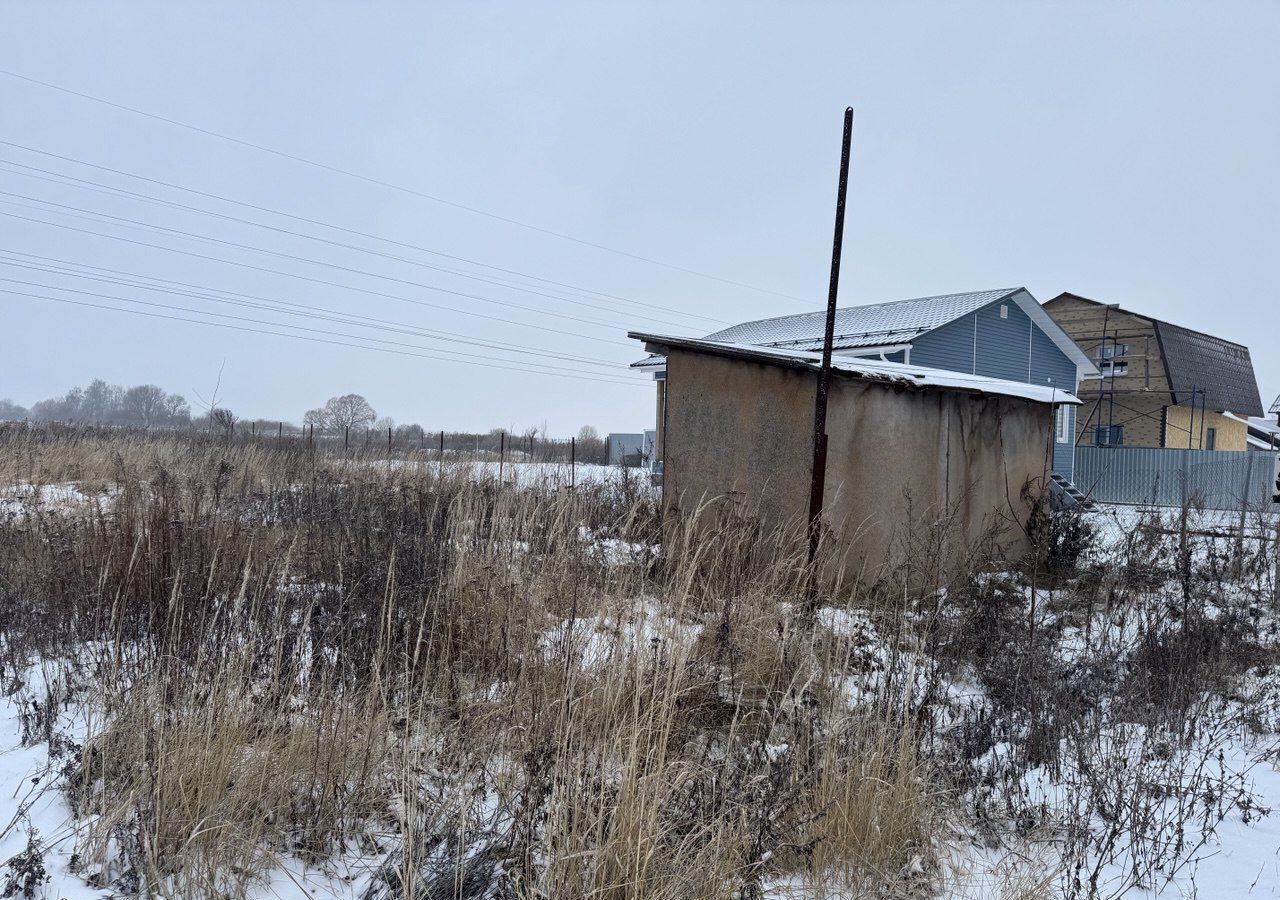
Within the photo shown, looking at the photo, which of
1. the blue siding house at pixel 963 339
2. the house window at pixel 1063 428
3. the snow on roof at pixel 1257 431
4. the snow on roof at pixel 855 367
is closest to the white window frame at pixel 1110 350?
the snow on roof at pixel 1257 431

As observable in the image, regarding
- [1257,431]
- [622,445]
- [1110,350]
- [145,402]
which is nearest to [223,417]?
[622,445]

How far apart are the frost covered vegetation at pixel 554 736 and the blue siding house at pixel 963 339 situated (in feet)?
40.8

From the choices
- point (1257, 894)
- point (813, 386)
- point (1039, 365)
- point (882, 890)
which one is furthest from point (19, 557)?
point (1039, 365)

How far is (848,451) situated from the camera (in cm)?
783

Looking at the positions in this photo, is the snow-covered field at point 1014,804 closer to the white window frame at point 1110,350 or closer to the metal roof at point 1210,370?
the metal roof at point 1210,370

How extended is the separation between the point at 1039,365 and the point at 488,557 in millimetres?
21755

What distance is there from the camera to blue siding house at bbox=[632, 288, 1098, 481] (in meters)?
19.0

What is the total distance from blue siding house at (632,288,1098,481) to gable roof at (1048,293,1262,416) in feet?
23.2

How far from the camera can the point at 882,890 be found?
9.28ft

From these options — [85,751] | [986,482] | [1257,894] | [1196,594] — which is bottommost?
[1257,894]

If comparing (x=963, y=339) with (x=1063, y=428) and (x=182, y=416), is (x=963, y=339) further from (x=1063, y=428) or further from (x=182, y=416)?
(x=182, y=416)

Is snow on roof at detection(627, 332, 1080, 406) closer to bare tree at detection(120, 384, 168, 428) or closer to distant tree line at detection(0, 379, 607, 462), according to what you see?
distant tree line at detection(0, 379, 607, 462)

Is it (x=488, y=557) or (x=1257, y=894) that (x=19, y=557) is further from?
(x=1257, y=894)

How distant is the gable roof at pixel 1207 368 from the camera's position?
30.0 meters
